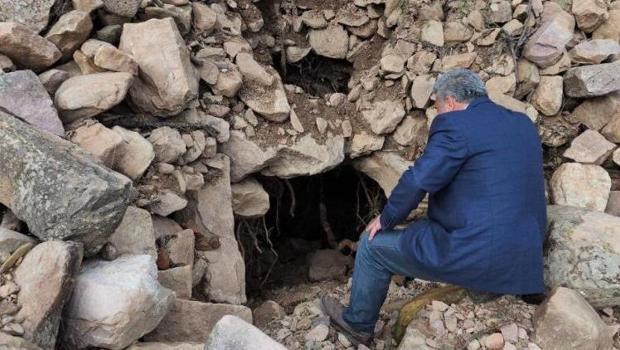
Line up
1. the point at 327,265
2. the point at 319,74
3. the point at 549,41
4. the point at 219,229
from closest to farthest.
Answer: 1. the point at 219,229
2. the point at 549,41
3. the point at 319,74
4. the point at 327,265

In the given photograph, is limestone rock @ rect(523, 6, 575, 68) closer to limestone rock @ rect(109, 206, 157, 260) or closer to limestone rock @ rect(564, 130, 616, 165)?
limestone rock @ rect(564, 130, 616, 165)

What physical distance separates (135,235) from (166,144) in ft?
2.05

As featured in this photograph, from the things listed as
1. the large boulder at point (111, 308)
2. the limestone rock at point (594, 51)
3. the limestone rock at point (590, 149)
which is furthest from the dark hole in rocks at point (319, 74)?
the large boulder at point (111, 308)

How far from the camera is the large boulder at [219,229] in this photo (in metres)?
3.66

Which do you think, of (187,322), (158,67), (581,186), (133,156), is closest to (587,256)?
(581,186)

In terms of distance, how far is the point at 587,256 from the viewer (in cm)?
322

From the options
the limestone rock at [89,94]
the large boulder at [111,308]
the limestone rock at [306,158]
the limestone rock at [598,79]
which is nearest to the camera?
the large boulder at [111,308]

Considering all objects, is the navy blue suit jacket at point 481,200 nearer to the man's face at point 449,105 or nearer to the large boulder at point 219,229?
the man's face at point 449,105

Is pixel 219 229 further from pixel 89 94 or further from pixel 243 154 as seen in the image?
pixel 89 94

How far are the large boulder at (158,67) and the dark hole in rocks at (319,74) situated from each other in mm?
1473

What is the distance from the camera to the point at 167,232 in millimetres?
3449

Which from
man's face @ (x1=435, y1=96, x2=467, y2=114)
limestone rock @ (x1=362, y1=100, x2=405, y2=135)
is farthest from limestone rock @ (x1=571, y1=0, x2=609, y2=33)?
man's face @ (x1=435, y1=96, x2=467, y2=114)

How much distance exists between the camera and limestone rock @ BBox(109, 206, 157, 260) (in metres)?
3.05

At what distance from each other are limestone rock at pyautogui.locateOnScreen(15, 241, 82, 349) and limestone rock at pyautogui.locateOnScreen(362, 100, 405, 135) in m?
2.45
